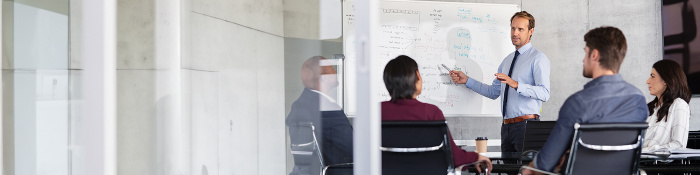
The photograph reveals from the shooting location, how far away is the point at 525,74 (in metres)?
4.75

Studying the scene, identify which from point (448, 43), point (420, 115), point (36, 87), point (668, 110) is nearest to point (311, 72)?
point (420, 115)

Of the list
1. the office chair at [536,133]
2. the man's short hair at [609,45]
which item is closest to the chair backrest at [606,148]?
the man's short hair at [609,45]

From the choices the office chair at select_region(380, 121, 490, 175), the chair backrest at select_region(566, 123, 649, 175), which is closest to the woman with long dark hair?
the chair backrest at select_region(566, 123, 649, 175)

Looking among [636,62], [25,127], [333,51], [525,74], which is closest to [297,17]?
[333,51]

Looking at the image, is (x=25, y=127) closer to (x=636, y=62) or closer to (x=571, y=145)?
(x=571, y=145)

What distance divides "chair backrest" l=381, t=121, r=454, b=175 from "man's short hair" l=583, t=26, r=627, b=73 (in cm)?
67

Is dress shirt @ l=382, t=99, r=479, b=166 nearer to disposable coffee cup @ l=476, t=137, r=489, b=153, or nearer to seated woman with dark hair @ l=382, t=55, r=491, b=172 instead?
seated woman with dark hair @ l=382, t=55, r=491, b=172

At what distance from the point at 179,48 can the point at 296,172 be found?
0.74 meters

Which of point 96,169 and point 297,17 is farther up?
point 297,17

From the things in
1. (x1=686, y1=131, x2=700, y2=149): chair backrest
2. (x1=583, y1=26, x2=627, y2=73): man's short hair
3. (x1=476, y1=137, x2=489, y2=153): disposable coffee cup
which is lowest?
(x1=686, y1=131, x2=700, y2=149): chair backrest

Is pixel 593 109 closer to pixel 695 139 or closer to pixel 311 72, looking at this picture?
pixel 311 72

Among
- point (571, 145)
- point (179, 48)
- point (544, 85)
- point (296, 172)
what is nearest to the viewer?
point (571, 145)

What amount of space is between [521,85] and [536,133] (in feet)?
1.64

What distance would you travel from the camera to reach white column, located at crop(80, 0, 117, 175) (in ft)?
9.12
